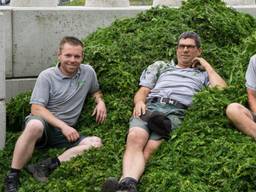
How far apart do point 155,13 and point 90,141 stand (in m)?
2.43

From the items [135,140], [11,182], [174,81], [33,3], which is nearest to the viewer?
[135,140]

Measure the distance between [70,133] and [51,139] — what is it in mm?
274

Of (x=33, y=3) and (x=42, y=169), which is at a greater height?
(x=33, y=3)

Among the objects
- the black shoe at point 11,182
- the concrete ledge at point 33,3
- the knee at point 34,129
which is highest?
the concrete ledge at point 33,3

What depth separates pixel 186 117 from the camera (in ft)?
22.3

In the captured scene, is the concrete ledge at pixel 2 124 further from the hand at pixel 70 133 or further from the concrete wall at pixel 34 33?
the concrete wall at pixel 34 33

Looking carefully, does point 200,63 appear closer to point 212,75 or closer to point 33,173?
point 212,75

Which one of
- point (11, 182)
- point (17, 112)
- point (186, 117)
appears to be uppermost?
point (186, 117)

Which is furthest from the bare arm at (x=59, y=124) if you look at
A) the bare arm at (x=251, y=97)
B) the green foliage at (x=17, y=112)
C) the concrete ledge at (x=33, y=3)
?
the concrete ledge at (x=33, y=3)

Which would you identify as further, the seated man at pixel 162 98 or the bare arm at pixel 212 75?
the bare arm at pixel 212 75

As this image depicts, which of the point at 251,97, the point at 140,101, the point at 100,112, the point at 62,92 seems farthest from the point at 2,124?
the point at 251,97

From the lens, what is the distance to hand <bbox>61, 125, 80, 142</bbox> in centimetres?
672

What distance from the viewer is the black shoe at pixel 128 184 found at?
5.88 metres

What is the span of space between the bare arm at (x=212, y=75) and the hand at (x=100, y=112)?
1.03 metres
